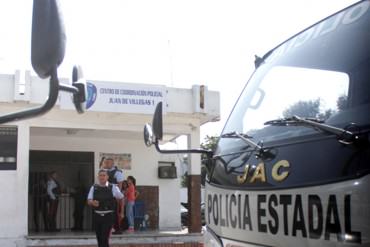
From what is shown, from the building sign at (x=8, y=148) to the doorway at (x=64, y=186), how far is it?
2.73 m

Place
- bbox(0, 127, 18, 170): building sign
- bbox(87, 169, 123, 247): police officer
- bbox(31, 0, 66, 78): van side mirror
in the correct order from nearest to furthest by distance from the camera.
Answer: bbox(31, 0, 66, 78): van side mirror < bbox(87, 169, 123, 247): police officer < bbox(0, 127, 18, 170): building sign

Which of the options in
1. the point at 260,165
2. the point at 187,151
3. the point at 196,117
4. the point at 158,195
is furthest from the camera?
the point at 158,195

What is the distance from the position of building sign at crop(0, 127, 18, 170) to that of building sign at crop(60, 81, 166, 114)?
1441 millimetres

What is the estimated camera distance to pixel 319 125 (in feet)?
7.36

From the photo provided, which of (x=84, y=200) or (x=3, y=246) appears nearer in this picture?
(x=3, y=246)

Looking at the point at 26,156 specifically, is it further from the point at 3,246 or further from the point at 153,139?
the point at 153,139

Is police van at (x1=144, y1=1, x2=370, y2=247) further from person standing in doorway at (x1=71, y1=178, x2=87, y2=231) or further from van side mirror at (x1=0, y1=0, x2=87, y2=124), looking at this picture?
person standing in doorway at (x1=71, y1=178, x2=87, y2=231)

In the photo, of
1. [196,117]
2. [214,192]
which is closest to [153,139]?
[214,192]

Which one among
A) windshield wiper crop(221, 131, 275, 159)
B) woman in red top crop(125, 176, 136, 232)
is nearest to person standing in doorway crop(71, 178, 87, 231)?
woman in red top crop(125, 176, 136, 232)

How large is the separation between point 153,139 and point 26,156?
9602 millimetres

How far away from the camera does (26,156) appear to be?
12359 mm

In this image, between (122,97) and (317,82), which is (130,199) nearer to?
(122,97)

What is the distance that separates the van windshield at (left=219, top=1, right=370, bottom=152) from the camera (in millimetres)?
2266

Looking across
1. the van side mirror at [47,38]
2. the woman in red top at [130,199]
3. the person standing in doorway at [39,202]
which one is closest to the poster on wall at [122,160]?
the woman in red top at [130,199]
